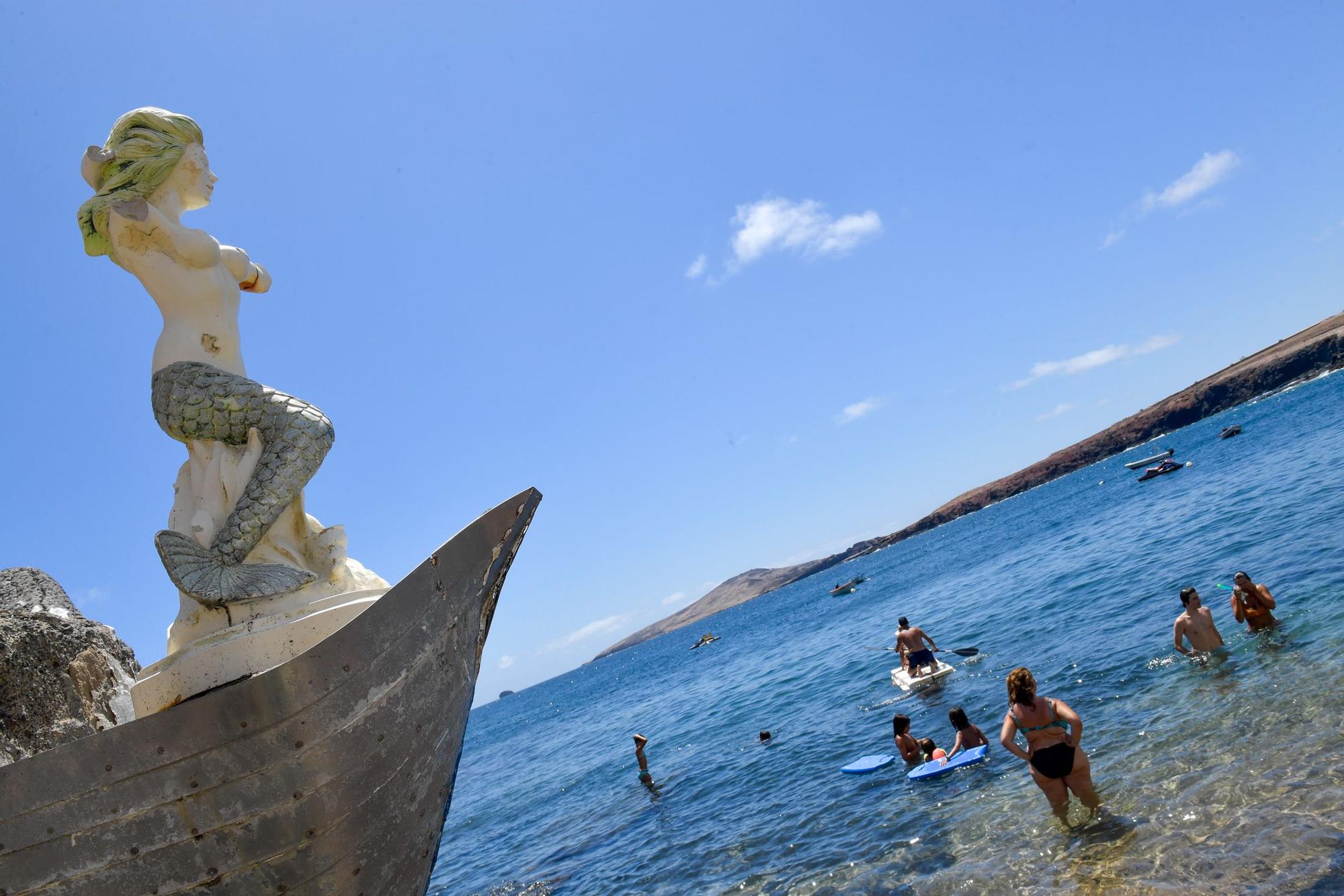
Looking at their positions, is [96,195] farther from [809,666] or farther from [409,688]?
[809,666]

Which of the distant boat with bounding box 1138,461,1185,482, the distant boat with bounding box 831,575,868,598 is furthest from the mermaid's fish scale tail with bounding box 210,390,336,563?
the distant boat with bounding box 831,575,868,598

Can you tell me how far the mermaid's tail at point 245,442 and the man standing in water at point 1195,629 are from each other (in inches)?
455

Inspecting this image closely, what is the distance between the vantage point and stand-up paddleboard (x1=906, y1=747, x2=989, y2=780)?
34.2 ft

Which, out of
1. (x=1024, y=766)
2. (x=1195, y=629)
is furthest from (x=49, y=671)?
(x=1195, y=629)

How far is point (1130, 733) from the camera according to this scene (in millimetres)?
9484

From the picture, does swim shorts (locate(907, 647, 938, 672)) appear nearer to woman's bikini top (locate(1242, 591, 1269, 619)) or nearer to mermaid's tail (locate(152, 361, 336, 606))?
woman's bikini top (locate(1242, 591, 1269, 619))

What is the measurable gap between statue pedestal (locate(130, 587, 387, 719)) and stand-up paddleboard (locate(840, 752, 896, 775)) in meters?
9.75

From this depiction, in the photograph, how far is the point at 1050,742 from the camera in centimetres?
726

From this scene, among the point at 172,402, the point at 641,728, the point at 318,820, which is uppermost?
the point at 172,402

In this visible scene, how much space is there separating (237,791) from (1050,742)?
6.47m

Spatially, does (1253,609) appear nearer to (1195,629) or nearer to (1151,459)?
(1195,629)

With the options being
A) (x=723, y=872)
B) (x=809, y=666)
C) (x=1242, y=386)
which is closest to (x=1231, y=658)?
(x=723, y=872)

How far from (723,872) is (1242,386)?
116 metres

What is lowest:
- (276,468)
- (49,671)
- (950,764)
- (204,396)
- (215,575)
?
(950,764)
